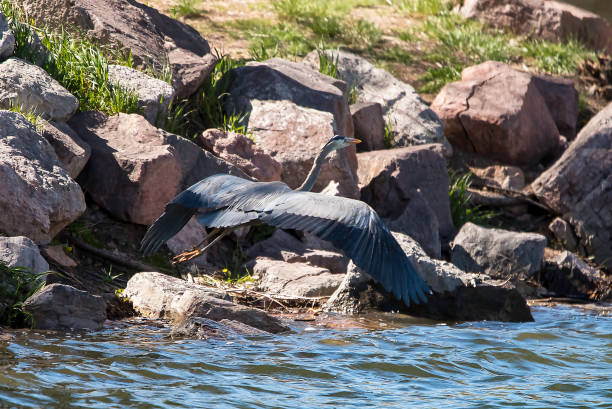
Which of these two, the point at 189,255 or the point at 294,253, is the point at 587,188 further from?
the point at 189,255

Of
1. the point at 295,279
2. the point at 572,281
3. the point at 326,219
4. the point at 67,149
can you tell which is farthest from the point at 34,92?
the point at 572,281

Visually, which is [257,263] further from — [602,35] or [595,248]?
[602,35]

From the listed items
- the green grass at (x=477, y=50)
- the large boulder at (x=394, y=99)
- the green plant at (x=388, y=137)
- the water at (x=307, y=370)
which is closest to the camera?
the water at (x=307, y=370)

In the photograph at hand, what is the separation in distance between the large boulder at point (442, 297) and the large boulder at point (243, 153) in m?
1.40

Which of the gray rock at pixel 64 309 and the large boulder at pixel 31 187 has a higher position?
the large boulder at pixel 31 187

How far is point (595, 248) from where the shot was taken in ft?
29.0

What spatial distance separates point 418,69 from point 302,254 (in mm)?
5502

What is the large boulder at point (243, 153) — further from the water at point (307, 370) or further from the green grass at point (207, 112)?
the water at point (307, 370)

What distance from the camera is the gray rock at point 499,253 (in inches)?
305

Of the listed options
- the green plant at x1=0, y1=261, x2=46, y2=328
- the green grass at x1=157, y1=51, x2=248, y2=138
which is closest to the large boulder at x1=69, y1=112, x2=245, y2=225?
the green grass at x1=157, y1=51, x2=248, y2=138

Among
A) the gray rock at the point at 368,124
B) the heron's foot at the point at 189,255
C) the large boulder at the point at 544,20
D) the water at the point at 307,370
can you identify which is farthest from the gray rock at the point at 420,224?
the large boulder at the point at 544,20

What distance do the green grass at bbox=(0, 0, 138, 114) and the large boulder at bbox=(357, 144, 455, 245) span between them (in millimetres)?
2401

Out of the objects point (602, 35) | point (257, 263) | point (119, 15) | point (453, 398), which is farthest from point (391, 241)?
point (602, 35)

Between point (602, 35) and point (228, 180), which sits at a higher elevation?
point (602, 35)
